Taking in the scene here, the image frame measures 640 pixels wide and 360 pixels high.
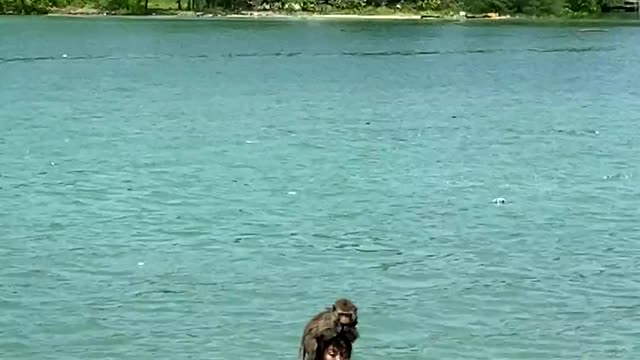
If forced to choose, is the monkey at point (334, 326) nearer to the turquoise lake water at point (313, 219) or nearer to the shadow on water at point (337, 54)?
the turquoise lake water at point (313, 219)

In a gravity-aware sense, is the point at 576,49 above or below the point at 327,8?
above

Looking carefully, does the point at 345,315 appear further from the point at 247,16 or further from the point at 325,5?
the point at 325,5

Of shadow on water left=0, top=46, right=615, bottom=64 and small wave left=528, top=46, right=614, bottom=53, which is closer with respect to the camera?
shadow on water left=0, top=46, right=615, bottom=64

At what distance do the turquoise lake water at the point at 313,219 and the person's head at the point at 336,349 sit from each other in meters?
7.58

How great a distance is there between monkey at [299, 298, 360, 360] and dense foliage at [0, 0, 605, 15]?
13669cm

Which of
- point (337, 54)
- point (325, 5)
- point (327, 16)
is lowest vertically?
point (327, 16)

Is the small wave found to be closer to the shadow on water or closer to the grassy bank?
the shadow on water

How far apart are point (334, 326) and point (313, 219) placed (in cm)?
1592

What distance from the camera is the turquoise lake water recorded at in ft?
57.9

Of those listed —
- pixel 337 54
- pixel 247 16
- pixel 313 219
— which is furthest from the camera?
pixel 247 16

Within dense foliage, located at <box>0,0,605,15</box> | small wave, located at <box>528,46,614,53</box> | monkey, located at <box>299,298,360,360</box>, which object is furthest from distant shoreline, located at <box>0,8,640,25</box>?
monkey, located at <box>299,298,360,360</box>

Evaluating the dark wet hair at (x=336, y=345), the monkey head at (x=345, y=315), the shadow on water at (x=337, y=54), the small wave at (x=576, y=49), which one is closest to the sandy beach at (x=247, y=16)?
the small wave at (x=576, y=49)

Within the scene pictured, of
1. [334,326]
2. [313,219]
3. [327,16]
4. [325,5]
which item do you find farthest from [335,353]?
[325,5]

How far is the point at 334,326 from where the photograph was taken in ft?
29.0
